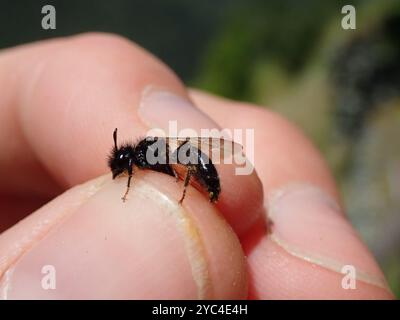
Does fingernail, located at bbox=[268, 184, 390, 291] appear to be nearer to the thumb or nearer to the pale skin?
the pale skin

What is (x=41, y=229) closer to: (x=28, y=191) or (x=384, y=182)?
(x=28, y=191)

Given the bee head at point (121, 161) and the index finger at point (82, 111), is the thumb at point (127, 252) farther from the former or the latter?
the index finger at point (82, 111)

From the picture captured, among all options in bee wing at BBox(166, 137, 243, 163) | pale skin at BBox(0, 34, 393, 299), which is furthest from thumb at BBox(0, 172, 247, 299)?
bee wing at BBox(166, 137, 243, 163)

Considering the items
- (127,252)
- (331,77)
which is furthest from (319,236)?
(331,77)

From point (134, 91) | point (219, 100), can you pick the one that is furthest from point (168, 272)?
point (219, 100)

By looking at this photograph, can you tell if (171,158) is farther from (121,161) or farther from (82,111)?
(82,111)
